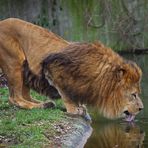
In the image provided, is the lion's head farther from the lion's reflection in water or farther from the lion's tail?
the lion's tail

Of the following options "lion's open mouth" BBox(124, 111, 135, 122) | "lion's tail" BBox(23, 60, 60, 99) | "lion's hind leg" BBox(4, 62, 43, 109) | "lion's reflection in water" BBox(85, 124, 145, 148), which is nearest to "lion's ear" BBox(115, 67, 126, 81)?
"lion's open mouth" BBox(124, 111, 135, 122)

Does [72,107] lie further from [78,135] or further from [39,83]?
[78,135]

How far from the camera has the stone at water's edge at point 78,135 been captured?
25.4 feet

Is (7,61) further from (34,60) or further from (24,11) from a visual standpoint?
(24,11)

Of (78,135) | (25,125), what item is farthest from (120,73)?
(25,125)

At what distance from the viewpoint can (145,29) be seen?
24297 mm

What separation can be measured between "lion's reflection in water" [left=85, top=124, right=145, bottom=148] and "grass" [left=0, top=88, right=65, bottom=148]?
563 mm

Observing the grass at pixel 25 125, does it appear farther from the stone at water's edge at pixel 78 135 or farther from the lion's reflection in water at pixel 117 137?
the lion's reflection in water at pixel 117 137

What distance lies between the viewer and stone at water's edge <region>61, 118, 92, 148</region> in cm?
774

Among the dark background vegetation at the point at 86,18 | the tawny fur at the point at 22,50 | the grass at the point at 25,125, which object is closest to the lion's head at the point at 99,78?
the tawny fur at the point at 22,50

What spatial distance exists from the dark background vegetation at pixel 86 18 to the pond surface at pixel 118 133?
44.2ft

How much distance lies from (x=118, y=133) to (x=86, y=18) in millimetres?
15029

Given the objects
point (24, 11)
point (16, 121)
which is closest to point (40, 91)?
point (16, 121)

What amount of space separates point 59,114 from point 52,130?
100 centimetres
